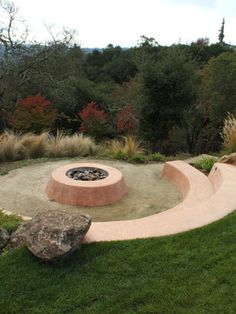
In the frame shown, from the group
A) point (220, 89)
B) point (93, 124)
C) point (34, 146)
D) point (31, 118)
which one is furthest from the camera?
point (93, 124)

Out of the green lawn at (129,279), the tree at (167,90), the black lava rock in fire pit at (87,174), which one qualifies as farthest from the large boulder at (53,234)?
the tree at (167,90)

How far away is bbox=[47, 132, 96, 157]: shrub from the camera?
30.7 feet

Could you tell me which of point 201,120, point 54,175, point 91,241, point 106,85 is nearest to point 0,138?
point 54,175

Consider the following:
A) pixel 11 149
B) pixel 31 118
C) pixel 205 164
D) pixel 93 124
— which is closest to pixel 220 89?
pixel 93 124

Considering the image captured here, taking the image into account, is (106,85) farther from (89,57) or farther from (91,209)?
(91,209)

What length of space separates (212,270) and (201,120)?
44.2 ft

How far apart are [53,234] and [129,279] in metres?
0.81

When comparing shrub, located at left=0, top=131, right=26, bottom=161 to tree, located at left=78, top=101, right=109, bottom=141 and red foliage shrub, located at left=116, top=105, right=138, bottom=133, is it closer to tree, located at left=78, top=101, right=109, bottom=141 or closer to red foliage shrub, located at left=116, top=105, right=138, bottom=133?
tree, located at left=78, top=101, right=109, bottom=141

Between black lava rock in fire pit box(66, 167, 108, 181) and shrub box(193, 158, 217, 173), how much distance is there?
2.06m

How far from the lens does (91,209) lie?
6.15 meters

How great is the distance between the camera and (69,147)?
951 cm

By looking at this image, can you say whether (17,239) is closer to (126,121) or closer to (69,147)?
(69,147)

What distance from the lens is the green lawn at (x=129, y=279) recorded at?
3068mm

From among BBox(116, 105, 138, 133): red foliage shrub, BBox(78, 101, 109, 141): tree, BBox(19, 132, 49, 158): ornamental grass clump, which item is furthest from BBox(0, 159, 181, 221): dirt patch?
BBox(116, 105, 138, 133): red foliage shrub
